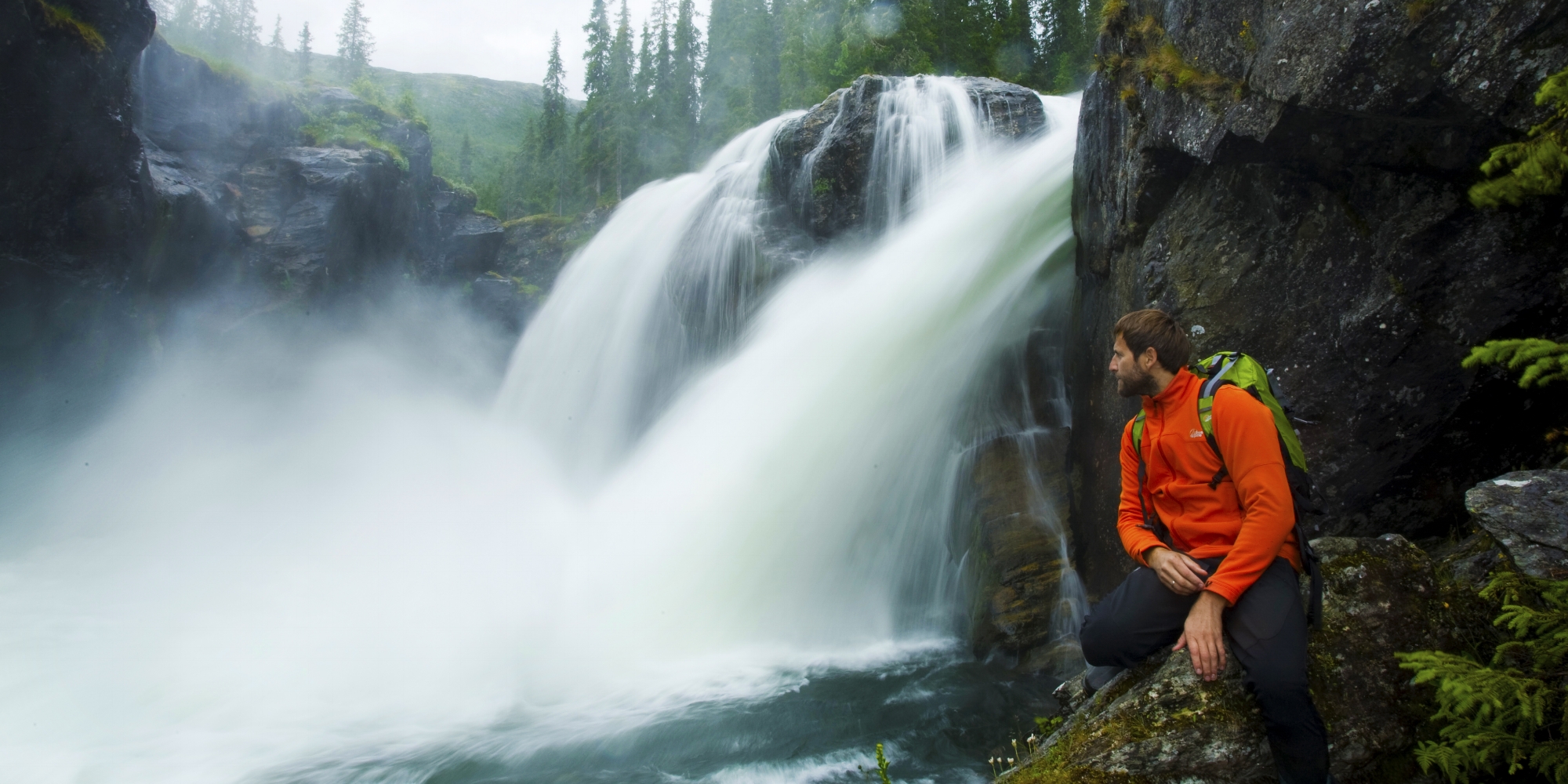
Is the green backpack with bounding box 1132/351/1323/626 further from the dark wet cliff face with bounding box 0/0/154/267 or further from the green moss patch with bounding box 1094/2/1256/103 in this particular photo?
the dark wet cliff face with bounding box 0/0/154/267

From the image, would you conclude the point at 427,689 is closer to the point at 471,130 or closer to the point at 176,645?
the point at 176,645

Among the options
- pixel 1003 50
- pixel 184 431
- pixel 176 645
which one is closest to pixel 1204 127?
pixel 176 645

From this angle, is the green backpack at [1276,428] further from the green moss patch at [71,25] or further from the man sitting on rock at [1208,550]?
the green moss patch at [71,25]

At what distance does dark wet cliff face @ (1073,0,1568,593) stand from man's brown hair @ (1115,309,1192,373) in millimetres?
280

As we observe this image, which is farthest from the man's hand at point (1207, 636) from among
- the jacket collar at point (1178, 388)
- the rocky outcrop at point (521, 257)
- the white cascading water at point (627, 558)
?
the rocky outcrop at point (521, 257)

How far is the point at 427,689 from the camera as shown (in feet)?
26.0

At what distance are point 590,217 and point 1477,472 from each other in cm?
3355

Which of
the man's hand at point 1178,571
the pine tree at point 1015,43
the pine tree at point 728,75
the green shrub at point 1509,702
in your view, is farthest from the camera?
the pine tree at point 728,75

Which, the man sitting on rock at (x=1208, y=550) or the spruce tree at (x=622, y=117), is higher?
the spruce tree at (x=622, y=117)

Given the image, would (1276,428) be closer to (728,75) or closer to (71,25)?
(71,25)

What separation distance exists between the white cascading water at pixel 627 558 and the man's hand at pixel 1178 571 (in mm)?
3667

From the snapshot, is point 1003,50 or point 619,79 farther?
point 619,79

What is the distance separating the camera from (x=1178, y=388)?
3559mm

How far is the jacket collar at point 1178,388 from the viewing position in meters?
3.54
